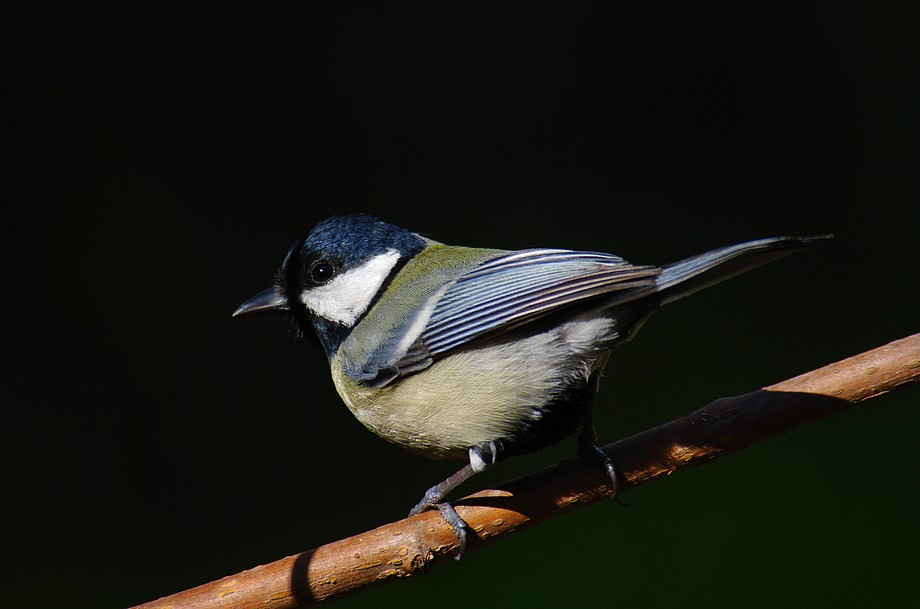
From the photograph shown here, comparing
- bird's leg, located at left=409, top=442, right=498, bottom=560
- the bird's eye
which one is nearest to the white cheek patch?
the bird's eye

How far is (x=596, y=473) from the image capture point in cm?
145

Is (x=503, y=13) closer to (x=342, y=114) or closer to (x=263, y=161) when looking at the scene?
(x=342, y=114)

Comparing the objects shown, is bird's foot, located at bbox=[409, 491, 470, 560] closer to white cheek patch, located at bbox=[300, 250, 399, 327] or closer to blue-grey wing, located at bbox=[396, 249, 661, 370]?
blue-grey wing, located at bbox=[396, 249, 661, 370]

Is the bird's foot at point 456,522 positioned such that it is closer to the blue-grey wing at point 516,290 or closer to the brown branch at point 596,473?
the brown branch at point 596,473

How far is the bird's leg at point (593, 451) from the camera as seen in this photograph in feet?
4.74

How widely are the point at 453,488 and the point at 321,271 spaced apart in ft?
1.62

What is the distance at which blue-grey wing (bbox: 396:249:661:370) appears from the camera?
1371 millimetres

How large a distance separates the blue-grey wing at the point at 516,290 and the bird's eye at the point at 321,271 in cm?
25

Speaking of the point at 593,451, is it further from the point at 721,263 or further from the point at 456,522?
the point at 721,263

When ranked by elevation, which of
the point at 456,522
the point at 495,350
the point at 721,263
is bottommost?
the point at 456,522

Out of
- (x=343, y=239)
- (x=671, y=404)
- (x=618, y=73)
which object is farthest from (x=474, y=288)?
(x=618, y=73)

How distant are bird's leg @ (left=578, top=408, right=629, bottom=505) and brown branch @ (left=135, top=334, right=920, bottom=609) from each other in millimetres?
14

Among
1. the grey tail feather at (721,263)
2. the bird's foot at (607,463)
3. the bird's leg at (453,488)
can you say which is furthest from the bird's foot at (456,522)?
the grey tail feather at (721,263)

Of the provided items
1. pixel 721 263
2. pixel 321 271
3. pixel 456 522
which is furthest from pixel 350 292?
pixel 721 263
